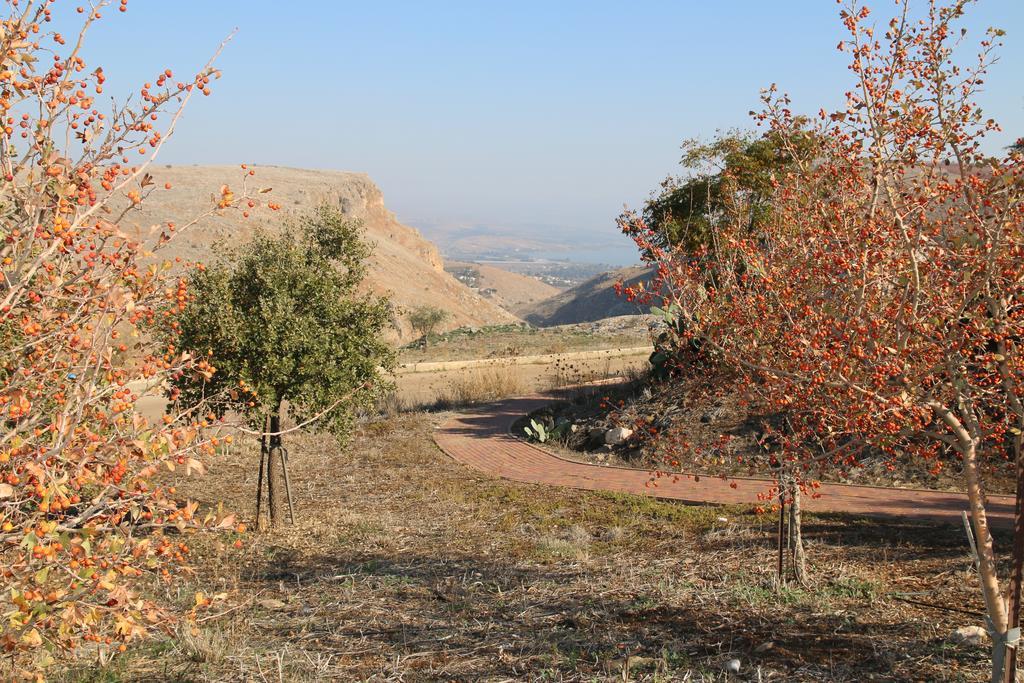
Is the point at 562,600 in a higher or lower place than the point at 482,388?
lower

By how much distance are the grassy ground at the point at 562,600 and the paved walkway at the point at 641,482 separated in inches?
28.6

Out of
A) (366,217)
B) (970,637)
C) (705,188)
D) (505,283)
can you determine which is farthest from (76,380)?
(505,283)

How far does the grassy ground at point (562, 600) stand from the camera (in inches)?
213

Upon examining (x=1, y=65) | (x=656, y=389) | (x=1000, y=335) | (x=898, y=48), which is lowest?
(x=656, y=389)

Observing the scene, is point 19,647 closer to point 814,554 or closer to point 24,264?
point 24,264

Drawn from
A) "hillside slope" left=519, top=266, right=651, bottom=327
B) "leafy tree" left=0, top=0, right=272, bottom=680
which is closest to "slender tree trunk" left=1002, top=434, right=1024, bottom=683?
"leafy tree" left=0, top=0, right=272, bottom=680

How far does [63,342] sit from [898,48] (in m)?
4.63

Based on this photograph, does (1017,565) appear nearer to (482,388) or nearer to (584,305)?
(482,388)

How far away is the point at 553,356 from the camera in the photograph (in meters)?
28.1

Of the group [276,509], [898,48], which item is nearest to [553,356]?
[276,509]

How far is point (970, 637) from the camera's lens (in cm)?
554

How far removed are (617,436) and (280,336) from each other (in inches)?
260

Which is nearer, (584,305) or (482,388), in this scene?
(482,388)

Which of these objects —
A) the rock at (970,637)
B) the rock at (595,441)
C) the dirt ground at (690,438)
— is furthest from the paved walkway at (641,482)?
the rock at (970,637)
